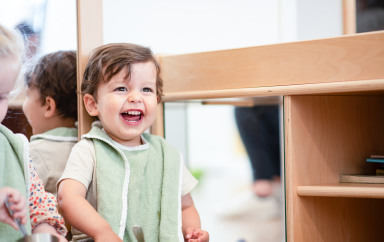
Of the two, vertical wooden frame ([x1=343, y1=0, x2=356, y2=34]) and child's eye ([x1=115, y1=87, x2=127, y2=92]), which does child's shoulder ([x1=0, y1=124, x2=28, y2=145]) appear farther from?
vertical wooden frame ([x1=343, y1=0, x2=356, y2=34])

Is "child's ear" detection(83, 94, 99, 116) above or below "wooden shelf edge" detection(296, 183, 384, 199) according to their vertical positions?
above

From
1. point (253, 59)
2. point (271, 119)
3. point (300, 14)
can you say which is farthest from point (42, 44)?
point (300, 14)

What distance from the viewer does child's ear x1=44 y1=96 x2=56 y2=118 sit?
3.66ft

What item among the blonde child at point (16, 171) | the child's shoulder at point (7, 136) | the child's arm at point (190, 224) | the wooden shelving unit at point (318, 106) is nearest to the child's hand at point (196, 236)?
the child's arm at point (190, 224)

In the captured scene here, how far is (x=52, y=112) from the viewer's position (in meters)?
1.13

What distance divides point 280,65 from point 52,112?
1.74ft

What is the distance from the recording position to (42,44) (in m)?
1.08

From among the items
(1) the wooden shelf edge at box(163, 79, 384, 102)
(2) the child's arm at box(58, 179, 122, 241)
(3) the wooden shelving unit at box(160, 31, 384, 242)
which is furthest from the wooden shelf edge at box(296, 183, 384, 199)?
(2) the child's arm at box(58, 179, 122, 241)

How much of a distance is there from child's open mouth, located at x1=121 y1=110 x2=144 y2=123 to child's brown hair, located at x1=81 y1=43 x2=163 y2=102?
0.26 feet

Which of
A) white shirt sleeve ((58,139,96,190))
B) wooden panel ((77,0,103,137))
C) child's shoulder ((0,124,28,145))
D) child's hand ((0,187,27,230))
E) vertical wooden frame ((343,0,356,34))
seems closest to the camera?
child's hand ((0,187,27,230))

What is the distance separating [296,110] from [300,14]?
1.19 m

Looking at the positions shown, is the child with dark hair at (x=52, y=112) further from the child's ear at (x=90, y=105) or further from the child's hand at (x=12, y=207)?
the child's hand at (x=12, y=207)

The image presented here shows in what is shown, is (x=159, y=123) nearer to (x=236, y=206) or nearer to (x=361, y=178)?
(x=361, y=178)

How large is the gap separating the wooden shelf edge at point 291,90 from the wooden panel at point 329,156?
1.1 inches
